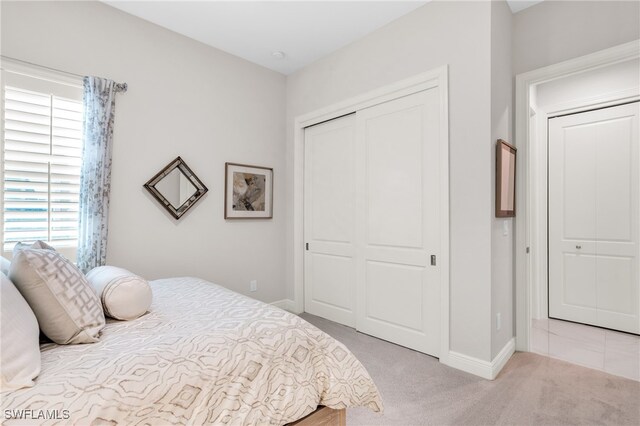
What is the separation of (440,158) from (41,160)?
302 centimetres

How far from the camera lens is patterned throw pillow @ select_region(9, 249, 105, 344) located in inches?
46.6

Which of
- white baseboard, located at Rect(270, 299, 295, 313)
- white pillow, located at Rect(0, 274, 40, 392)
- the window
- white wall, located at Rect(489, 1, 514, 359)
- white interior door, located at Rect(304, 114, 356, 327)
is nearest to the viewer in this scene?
white pillow, located at Rect(0, 274, 40, 392)

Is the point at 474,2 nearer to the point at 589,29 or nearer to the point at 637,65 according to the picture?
the point at 589,29

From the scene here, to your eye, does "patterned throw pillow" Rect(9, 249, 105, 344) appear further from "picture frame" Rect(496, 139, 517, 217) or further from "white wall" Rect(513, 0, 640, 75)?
"white wall" Rect(513, 0, 640, 75)

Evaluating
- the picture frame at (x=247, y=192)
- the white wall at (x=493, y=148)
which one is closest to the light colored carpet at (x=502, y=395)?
the white wall at (x=493, y=148)

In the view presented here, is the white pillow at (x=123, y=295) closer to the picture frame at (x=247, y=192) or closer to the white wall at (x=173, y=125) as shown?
the white wall at (x=173, y=125)

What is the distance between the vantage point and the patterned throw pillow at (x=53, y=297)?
1184mm

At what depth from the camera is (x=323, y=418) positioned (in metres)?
1.39

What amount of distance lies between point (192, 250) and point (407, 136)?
2303mm

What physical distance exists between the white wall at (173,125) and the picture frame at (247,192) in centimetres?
8

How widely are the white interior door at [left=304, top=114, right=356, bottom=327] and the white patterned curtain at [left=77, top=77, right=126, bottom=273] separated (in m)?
1.98

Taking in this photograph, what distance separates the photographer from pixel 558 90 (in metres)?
3.56

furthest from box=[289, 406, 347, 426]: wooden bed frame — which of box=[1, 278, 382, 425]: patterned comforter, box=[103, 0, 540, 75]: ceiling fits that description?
box=[103, 0, 540, 75]: ceiling

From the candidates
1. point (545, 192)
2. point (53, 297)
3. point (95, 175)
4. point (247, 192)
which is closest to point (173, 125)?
point (95, 175)
